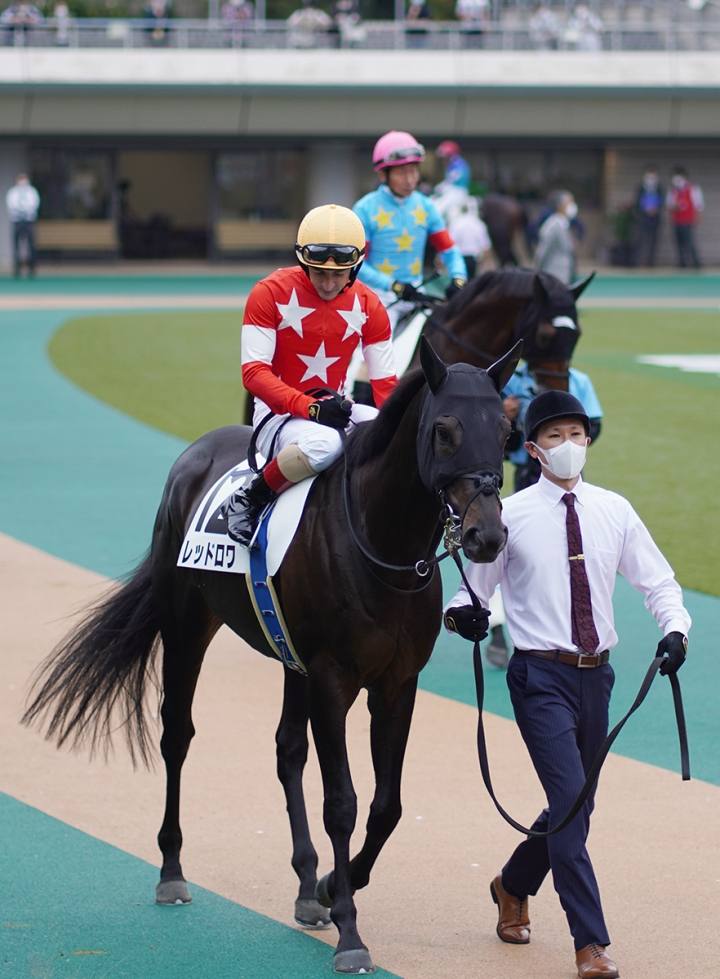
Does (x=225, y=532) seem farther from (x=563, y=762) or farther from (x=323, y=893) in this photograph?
(x=563, y=762)

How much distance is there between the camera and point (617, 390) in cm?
1634

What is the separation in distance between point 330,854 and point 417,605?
1.27m

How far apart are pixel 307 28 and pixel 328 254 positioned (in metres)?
30.1

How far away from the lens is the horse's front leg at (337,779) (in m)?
3.84

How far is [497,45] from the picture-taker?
32.6 metres

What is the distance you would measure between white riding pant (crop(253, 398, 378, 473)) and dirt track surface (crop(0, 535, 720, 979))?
141 cm

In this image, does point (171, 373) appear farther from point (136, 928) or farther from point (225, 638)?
point (136, 928)

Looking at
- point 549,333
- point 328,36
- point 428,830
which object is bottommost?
point 428,830

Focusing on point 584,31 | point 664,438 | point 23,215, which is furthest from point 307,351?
point 584,31

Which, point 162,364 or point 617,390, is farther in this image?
point 162,364

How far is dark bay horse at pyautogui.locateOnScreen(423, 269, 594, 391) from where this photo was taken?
22.5ft

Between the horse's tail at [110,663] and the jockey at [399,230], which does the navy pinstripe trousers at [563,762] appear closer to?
the horse's tail at [110,663]

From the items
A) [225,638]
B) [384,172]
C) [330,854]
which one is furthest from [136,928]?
[384,172]

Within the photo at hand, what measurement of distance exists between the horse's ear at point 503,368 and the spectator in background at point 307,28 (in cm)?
3023
